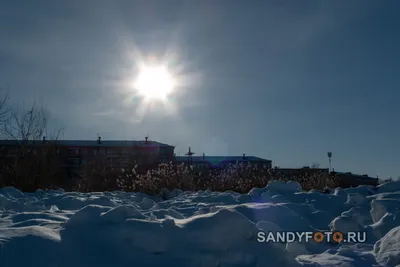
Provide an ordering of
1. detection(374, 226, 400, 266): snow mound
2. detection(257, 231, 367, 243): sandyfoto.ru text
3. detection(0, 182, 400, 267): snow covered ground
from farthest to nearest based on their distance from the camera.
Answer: detection(257, 231, 367, 243): sandyfoto.ru text → detection(374, 226, 400, 266): snow mound → detection(0, 182, 400, 267): snow covered ground

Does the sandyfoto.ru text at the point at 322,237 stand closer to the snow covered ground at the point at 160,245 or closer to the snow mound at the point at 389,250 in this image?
the snow covered ground at the point at 160,245

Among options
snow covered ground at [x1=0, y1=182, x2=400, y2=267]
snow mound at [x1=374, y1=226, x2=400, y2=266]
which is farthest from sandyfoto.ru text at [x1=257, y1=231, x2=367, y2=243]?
snow mound at [x1=374, y1=226, x2=400, y2=266]

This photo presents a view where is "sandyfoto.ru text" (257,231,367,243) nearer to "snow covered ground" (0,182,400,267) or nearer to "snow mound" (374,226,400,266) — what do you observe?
"snow covered ground" (0,182,400,267)

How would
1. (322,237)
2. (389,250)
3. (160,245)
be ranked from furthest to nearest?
1. (322,237)
2. (389,250)
3. (160,245)

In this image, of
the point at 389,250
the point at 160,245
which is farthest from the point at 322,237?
the point at 160,245

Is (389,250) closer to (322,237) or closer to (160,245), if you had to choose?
(322,237)

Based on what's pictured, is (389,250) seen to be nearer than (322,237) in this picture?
Yes

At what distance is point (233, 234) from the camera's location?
1748 mm

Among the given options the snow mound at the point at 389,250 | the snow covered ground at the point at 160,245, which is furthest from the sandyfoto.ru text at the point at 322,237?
the snow mound at the point at 389,250

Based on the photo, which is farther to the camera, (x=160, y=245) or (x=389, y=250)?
(x=389, y=250)

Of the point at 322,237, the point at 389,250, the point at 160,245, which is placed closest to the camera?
the point at 160,245

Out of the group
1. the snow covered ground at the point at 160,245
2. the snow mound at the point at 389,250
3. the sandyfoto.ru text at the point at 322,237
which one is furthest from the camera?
the sandyfoto.ru text at the point at 322,237

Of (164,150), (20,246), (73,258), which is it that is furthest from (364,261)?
(164,150)

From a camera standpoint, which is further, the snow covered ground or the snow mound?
the snow mound
